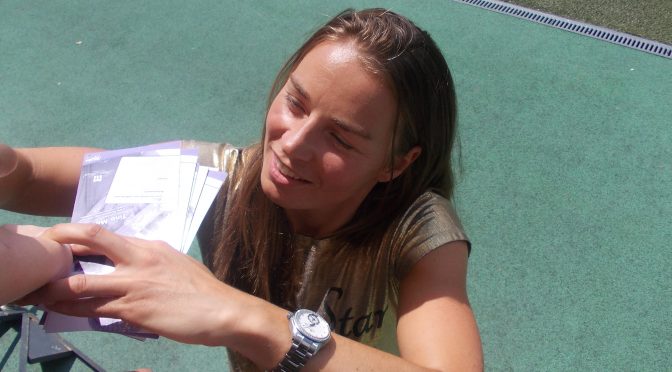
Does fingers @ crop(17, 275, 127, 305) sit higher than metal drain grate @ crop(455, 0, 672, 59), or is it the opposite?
fingers @ crop(17, 275, 127, 305)

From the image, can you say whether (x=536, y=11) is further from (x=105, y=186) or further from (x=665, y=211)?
(x=105, y=186)

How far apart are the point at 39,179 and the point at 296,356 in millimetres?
753

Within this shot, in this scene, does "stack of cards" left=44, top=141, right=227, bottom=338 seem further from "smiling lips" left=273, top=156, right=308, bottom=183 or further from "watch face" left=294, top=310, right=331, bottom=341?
"watch face" left=294, top=310, right=331, bottom=341

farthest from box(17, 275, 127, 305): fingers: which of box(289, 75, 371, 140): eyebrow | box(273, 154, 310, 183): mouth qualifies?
box(289, 75, 371, 140): eyebrow

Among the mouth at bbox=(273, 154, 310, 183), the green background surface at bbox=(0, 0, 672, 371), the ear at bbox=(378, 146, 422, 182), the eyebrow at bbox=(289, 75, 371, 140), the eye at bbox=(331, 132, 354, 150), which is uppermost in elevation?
the eyebrow at bbox=(289, 75, 371, 140)

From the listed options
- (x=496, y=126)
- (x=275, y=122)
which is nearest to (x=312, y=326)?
(x=275, y=122)

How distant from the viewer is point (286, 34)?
4.04 meters

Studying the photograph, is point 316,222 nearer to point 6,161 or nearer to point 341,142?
point 341,142

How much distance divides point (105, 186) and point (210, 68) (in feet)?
8.57

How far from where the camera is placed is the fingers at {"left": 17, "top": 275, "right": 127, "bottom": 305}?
3.24 feet

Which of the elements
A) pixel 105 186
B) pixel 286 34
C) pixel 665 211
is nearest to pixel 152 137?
pixel 286 34

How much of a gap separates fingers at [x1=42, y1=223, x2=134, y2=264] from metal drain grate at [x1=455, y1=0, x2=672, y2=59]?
384 cm

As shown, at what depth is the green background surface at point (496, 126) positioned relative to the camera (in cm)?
246

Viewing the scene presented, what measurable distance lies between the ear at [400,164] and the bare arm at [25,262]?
2.32 feet
